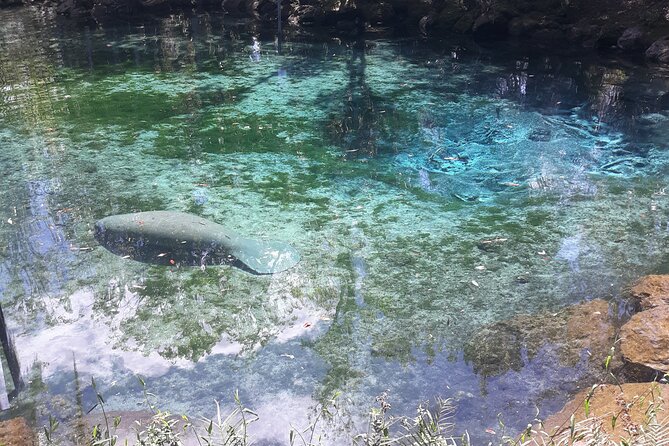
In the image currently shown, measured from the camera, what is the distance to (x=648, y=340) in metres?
2.76

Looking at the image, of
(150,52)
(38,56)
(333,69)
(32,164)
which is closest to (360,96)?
(333,69)

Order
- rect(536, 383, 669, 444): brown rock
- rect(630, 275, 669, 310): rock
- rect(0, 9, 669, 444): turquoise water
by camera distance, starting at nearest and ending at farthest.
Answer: rect(536, 383, 669, 444): brown rock, rect(0, 9, 669, 444): turquoise water, rect(630, 275, 669, 310): rock

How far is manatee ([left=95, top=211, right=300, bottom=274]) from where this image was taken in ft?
12.7

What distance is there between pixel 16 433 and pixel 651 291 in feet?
10.4

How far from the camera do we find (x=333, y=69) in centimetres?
884

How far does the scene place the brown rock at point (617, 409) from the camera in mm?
2066

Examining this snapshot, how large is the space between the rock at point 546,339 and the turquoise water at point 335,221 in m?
0.06

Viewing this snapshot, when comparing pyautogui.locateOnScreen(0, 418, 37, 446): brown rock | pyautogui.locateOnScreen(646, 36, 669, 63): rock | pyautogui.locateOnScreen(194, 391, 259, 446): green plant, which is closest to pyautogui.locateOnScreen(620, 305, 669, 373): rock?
pyautogui.locateOnScreen(194, 391, 259, 446): green plant

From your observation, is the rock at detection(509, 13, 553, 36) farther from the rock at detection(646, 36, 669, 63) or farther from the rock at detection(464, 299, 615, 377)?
the rock at detection(464, 299, 615, 377)

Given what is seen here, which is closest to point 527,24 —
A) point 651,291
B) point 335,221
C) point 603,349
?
point 335,221

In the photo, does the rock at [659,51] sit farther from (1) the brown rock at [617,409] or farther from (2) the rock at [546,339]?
(1) the brown rock at [617,409]

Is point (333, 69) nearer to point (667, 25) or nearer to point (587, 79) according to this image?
point (587, 79)

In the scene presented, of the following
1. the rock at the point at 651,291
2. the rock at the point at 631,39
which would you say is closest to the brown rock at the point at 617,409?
the rock at the point at 651,291

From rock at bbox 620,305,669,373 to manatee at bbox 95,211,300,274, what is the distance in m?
1.99
